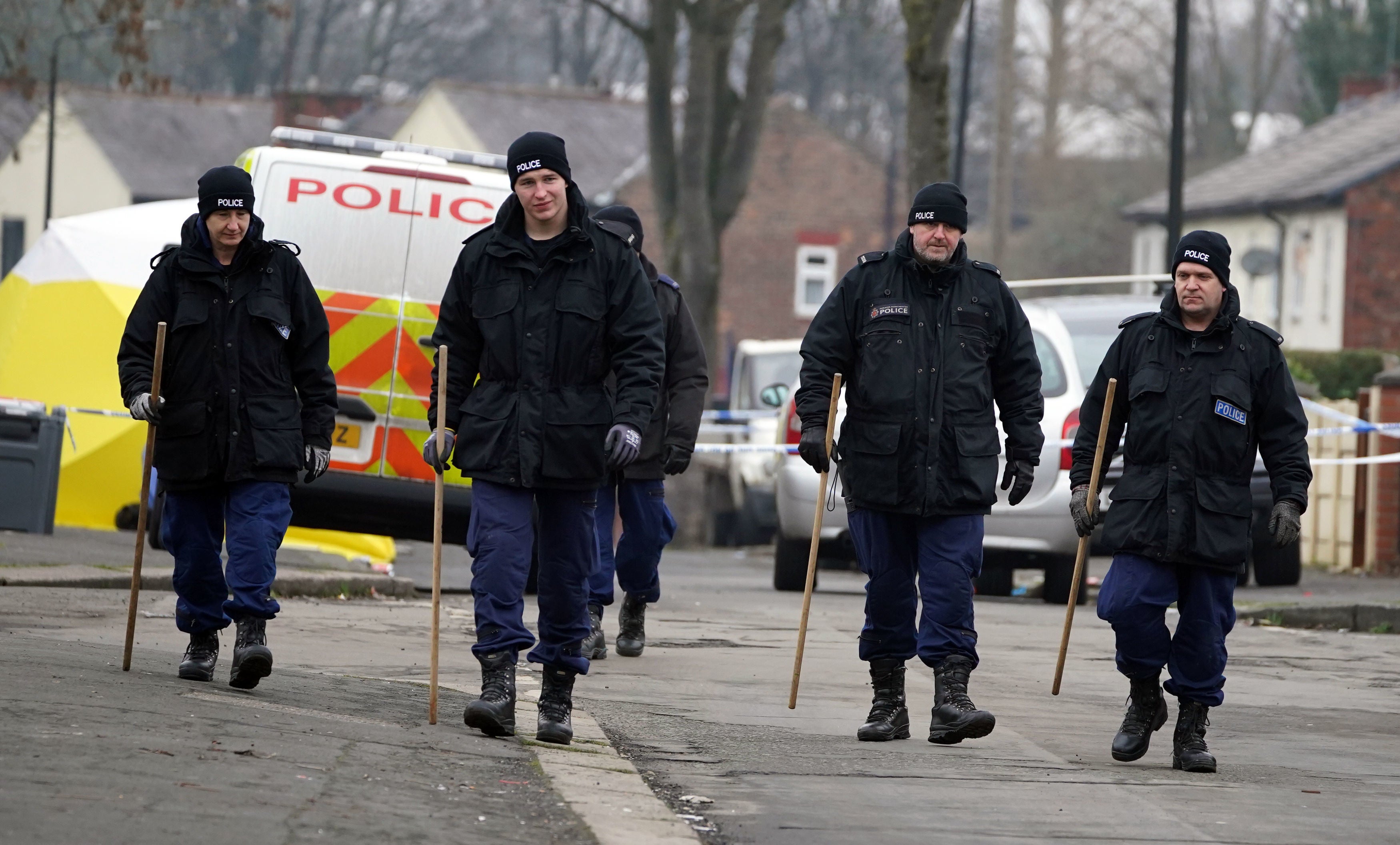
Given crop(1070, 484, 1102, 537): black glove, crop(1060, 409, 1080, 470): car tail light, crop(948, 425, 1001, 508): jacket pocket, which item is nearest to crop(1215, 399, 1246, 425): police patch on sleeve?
crop(1070, 484, 1102, 537): black glove

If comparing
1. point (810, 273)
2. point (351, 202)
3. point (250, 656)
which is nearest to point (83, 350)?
point (351, 202)

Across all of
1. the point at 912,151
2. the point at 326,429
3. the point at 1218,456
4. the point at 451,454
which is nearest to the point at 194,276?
the point at 326,429

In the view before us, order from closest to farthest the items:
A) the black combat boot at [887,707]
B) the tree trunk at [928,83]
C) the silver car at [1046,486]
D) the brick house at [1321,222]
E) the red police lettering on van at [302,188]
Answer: the black combat boot at [887,707], the red police lettering on van at [302,188], the silver car at [1046,486], the tree trunk at [928,83], the brick house at [1321,222]

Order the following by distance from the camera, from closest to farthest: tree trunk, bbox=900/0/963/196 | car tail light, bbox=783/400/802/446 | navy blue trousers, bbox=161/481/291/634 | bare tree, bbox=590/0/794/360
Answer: navy blue trousers, bbox=161/481/291/634 < car tail light, bbox=783/400/802/446 < tree trunk, bbox=900/0/963/196 < bare tree, bbox=590/0/794/360

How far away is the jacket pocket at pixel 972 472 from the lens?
7.61 metres

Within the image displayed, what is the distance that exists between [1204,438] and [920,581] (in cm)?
105

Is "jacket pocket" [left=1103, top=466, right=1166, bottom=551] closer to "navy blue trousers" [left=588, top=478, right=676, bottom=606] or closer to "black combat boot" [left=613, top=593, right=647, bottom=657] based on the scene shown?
"navy blue trousers" [left=588, top=478, right=676, bottom=606]

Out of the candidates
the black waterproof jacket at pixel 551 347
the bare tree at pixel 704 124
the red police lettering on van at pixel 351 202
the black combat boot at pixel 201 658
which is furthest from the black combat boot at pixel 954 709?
the bare tree at pixel 704 124

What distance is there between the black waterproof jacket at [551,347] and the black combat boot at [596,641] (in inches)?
104

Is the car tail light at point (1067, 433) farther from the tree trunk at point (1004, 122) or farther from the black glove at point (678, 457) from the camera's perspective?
the tree trunk at point (1004, 122)

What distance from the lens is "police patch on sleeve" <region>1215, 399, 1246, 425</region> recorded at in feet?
23.9

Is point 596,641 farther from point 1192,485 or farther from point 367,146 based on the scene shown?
point 367,146

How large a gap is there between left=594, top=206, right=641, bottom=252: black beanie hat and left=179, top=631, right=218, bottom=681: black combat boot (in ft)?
8.53

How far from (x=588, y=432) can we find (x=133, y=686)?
167cm
